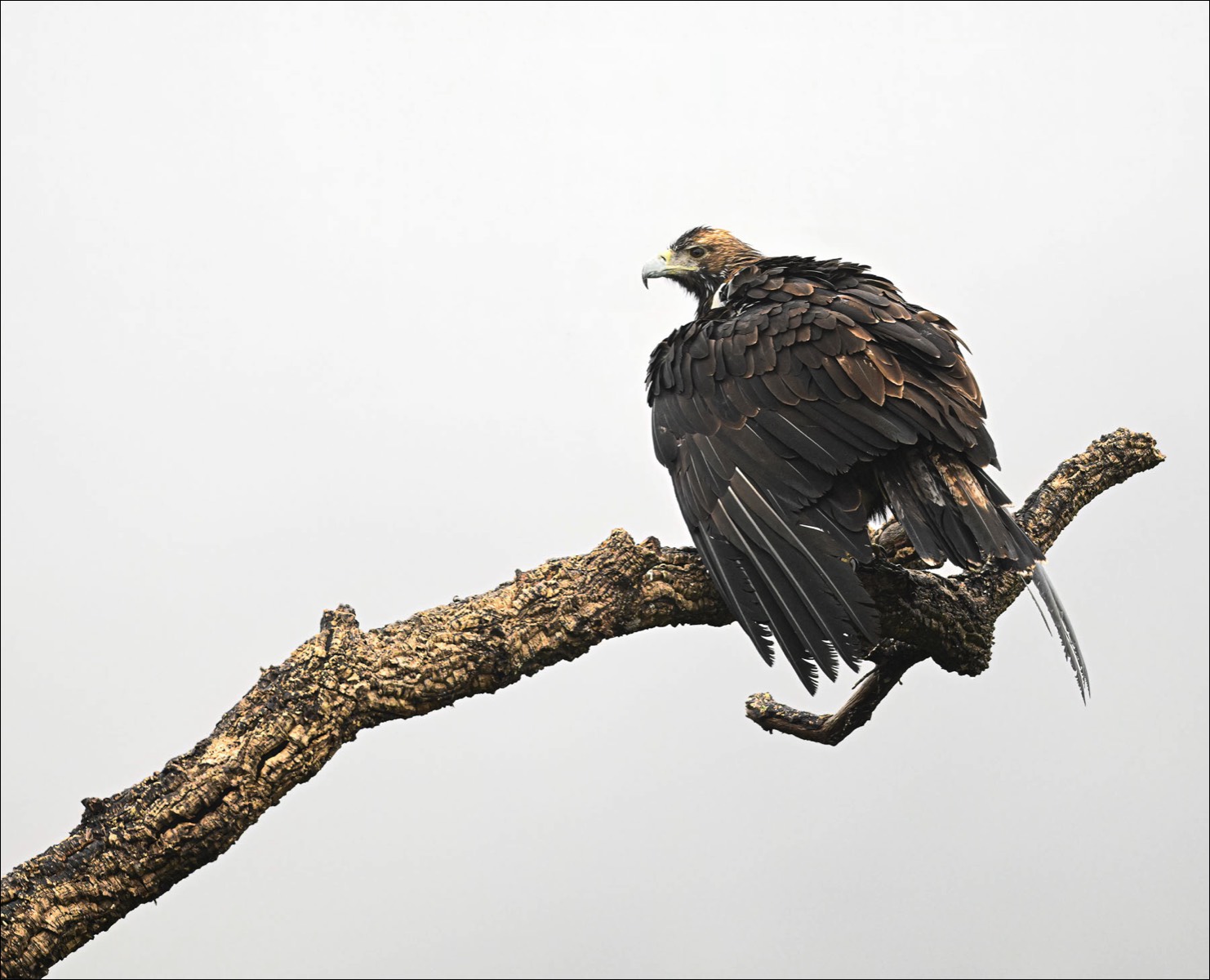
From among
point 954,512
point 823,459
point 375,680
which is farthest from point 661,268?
point 375,680

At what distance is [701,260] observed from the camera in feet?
15.1

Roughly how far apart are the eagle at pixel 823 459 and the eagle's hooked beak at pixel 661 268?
1166 millimetres

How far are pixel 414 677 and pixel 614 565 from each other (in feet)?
1.72

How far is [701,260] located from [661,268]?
155mm

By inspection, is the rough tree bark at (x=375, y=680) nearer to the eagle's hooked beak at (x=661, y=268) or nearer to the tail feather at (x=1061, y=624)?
the tail feather at (x=1061, y=624)

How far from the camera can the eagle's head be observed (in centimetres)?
453

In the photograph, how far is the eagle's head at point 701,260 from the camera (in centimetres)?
453

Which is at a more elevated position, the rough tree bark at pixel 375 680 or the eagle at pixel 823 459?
the eagle at pixel 823 459

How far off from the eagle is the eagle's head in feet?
3.41

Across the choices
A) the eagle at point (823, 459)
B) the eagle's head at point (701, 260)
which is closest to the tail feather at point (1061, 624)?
the eagle at point (823, 459)

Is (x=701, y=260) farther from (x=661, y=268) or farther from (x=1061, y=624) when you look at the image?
(x=1061, y=624)

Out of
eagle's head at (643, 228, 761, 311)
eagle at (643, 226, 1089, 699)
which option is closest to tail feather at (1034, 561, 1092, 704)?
eagle at (643, 226, 1089, 699)

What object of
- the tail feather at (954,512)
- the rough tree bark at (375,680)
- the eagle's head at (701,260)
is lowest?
the rough tree bark at (375,680)

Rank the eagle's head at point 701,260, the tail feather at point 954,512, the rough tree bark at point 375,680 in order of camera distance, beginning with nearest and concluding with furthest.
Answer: the rough tree bark at point 375,680
the tail feather at point 954,512
the eagle's head at point 701,260
